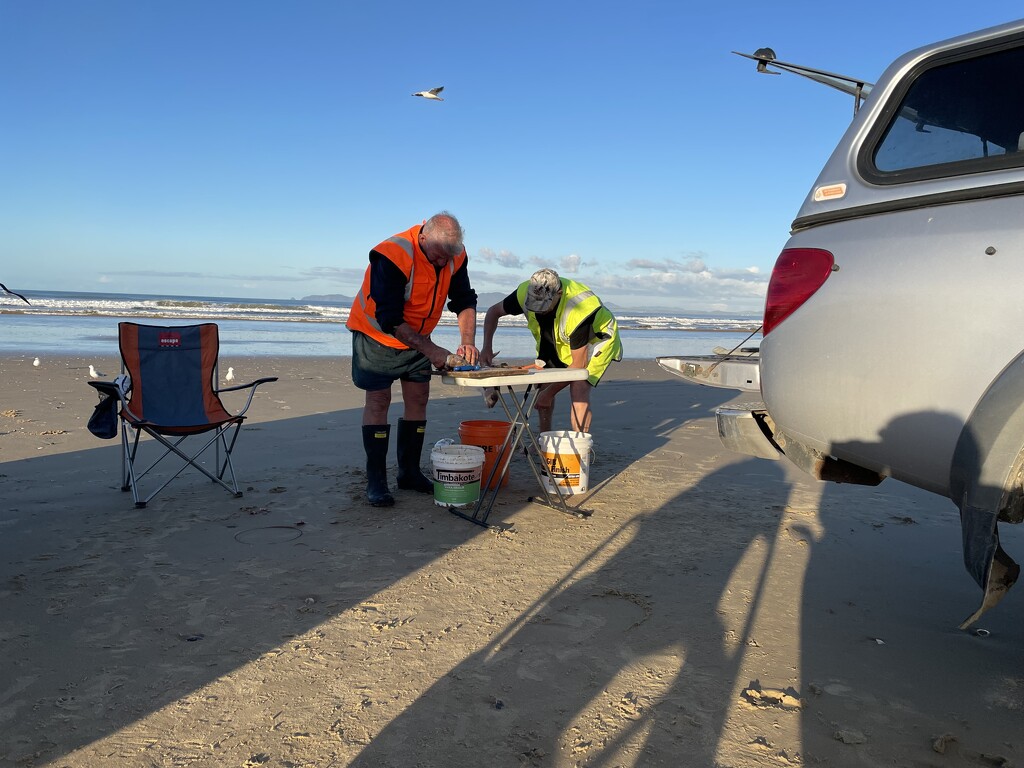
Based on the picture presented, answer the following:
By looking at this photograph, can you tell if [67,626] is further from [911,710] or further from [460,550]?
[911,710]

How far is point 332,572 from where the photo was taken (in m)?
3.50

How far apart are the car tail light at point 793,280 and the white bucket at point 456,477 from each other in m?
2.29

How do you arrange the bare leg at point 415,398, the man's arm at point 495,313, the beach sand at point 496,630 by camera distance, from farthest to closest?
the man's arm at point 495,313 → the bare leg at point 415,398 → the beach sand at point 496,630

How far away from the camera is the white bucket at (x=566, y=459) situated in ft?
15.8

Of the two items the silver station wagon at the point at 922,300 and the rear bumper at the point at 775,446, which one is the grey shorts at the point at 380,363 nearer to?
the rear bumper at the point at 775,446

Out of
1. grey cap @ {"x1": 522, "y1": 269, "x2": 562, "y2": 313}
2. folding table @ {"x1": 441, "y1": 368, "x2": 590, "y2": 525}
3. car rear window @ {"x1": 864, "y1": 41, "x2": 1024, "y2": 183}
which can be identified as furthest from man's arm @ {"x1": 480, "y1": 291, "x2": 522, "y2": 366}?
car rear window @ {"x1": 864, "y1": 41, "x2": 1024, "y2": 183}

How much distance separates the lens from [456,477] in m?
4.51

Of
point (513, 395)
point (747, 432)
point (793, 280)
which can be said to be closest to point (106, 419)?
point (513, 395)

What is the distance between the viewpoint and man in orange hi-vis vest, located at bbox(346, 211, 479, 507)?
14.9 ft

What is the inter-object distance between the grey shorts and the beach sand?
76 cm

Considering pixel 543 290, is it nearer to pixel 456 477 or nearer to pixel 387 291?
pixel 387 291

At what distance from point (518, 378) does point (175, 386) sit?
2.71 metres

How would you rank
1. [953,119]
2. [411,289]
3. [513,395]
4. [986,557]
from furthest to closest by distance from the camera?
[411,289], [513,395], [953,119], [986,557]

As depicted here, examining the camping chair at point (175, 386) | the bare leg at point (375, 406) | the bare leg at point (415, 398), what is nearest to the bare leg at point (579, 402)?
the bare leg at point (415, 398)
